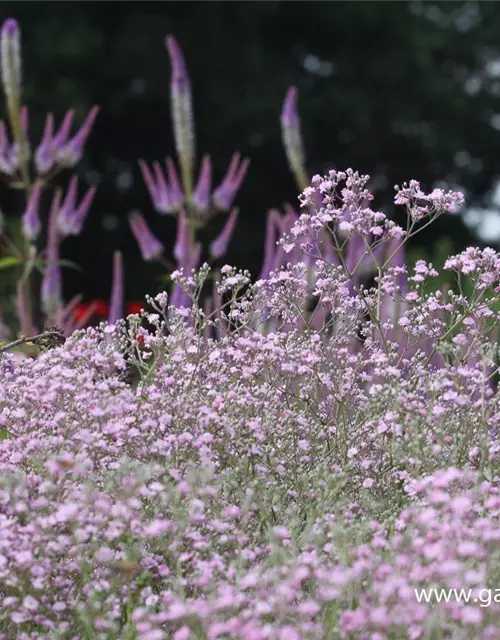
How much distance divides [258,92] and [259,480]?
13.4m

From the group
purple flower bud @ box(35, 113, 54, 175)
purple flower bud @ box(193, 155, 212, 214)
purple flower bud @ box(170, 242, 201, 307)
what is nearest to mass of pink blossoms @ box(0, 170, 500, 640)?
purple flower bud @ box(170, 242, 201, 307)

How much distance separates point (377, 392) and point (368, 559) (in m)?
0.75

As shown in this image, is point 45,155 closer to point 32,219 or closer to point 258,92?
point 32,219

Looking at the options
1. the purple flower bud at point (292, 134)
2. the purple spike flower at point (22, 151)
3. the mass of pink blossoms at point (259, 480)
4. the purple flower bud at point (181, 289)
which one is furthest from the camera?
the purple flower bud at point (292, 134)

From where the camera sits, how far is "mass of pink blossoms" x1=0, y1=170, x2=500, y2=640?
2.05 m

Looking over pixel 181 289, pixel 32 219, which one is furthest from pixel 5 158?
pixel 181 289

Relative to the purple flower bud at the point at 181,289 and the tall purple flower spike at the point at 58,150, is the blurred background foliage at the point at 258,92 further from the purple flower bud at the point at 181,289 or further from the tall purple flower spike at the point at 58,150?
the purple flower bud at the point at 181,289

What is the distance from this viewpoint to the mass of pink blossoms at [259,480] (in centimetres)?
205

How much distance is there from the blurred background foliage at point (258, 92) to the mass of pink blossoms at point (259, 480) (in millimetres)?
11492

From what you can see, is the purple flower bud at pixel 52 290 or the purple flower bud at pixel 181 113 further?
the purple flower bud at pixel 181 113

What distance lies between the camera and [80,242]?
53.8ft

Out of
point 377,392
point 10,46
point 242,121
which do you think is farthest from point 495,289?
point 242,121

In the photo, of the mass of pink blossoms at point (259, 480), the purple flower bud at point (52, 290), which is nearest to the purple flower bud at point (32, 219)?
the purple flower bud at point (52, 290)

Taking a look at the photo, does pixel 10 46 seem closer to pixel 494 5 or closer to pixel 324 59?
pixel 324 59
